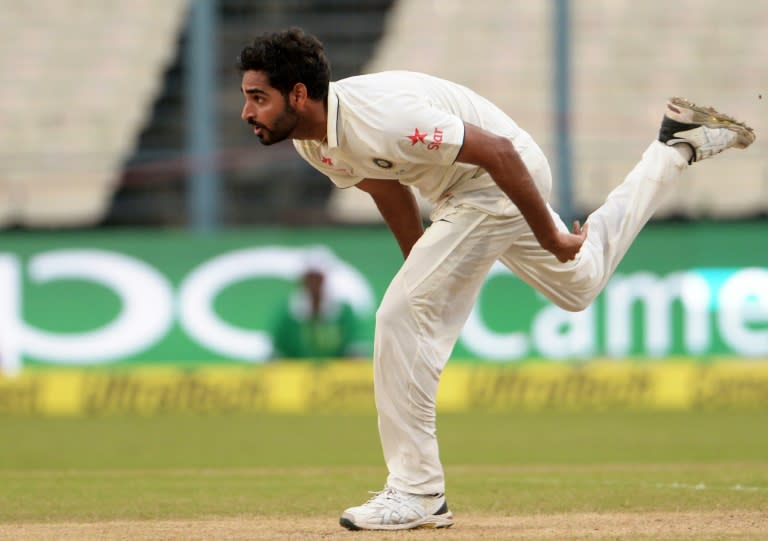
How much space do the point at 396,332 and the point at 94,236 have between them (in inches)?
366

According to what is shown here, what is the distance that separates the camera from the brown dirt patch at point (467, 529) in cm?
607

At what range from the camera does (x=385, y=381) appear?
21.0 feet

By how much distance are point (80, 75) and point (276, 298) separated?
6.92m

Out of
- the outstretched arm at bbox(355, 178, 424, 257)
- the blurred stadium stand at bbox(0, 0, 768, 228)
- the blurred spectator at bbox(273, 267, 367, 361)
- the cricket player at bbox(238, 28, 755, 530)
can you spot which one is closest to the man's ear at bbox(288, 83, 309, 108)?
the cricket player at bbox(238, 28, 755, 530)

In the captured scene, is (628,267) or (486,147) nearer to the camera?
(486,147)

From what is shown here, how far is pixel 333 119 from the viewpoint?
239 inches

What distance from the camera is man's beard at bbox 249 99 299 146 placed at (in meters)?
6.06

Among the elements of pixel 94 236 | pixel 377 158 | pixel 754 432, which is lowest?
pixel 754 432

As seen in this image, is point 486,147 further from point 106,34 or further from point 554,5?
point 106,34

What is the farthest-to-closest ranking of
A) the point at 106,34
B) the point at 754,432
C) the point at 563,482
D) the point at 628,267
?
the point at 106,34, the point at 628,267, the point at 754,432, the point at 563,482

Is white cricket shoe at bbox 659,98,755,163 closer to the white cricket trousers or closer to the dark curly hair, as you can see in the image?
the white cricket trousers

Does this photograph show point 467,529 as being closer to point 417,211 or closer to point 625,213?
point 417,211

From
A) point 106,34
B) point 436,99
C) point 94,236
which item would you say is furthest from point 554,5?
point 436,99

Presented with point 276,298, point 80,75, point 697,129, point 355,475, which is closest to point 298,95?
point 697,129
